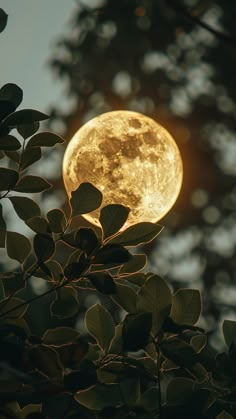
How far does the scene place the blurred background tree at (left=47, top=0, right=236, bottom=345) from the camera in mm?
11531

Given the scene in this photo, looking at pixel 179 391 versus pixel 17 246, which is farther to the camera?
pixel 17 246

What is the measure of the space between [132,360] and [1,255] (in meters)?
12.3

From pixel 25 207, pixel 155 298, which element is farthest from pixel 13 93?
pixel 155 298

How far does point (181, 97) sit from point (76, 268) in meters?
11.3

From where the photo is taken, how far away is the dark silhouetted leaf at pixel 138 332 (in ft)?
3.63

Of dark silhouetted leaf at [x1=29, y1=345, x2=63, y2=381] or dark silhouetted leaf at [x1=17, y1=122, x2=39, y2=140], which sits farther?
dark silhouetted leaf at [x1=17, y1=122, x2=39, y2=140]

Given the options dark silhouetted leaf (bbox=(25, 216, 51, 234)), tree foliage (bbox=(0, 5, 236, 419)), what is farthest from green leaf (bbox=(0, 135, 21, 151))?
dark silhouetted leaf (bbox=(25, 216, 51, 234))

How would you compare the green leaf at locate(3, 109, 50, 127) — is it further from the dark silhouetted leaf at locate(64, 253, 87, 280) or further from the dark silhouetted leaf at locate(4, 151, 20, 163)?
the dark silhouetted leaf at locate(64, 253, 87, 280)

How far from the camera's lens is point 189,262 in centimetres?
1216

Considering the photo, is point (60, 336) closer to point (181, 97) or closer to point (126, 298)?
point (126, 298)

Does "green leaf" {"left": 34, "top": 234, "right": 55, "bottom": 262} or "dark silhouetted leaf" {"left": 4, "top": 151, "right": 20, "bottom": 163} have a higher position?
"dark silhouetted leaf" {"left": 4, "top": 151, "right": 20, "bottom": 163}

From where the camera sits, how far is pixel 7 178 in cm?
124

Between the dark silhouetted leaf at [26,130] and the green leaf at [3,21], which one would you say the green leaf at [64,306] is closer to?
the dark silhouetted leaf at [26,130]

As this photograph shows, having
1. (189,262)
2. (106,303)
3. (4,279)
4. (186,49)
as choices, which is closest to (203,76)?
(186,49)
